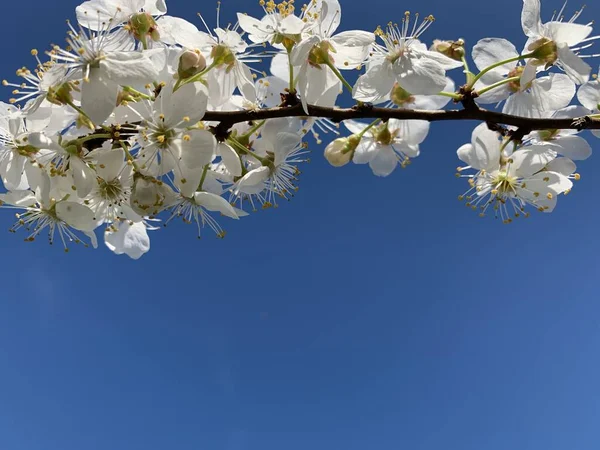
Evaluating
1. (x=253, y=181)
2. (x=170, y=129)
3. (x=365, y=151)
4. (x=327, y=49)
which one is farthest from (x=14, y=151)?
(x=365, y=151)

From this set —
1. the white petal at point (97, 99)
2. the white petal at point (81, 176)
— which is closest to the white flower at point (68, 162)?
the white petal at point (81, 176)

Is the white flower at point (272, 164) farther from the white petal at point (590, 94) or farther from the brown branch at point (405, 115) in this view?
the white petal at point (590, 94)

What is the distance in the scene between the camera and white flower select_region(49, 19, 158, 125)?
5.16 ft

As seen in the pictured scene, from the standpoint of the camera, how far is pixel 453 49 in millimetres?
1996

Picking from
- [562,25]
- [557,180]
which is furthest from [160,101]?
[557,180]

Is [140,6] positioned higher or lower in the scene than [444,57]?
higher

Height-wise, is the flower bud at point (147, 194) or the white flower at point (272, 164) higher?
the white flower at point (272, 164)

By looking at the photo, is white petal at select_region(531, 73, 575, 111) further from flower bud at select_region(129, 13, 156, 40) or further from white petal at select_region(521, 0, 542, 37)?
flower bud at select_region(129, 13, 156, 40)

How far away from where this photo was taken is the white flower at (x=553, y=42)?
5.96 feet

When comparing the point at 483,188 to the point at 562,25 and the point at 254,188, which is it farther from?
the point at 254,188

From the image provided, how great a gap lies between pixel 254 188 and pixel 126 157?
0.49m

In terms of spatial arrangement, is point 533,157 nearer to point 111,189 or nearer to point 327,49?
point 327,49

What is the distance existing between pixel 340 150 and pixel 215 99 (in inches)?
23.6

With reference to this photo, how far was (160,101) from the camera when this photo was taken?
5.54ft
